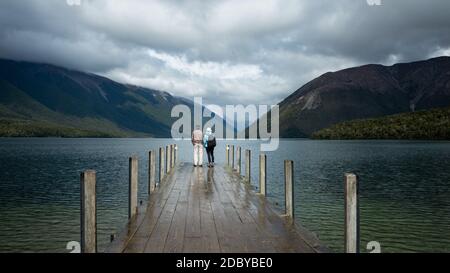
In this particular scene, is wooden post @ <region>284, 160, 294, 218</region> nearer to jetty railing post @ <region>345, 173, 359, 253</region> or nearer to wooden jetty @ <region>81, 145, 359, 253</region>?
wooden jetty @ <region>81, 145, 359, 253</region>

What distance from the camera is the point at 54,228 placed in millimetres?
17672

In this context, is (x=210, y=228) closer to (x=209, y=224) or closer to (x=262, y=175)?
(x=209, y=224)

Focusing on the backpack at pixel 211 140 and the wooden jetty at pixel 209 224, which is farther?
the backpack at pixel 211 140

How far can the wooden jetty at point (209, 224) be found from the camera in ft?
26.9

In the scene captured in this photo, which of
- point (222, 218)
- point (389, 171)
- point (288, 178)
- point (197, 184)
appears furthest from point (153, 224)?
point (389, 171)

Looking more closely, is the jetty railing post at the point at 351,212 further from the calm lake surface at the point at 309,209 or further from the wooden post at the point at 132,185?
the wooden post at the point at 132,185

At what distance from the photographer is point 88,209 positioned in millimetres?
8258

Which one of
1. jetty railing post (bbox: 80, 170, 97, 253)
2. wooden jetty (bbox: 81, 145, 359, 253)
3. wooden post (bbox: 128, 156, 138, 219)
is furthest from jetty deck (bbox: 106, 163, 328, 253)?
jetty railing post (bbox: 80, 170, 97, 253)

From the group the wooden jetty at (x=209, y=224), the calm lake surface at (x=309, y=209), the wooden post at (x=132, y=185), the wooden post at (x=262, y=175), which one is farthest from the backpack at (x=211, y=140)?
the wooden post at (x=132, y=185)

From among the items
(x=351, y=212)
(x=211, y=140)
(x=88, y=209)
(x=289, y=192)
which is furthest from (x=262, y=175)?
(x=88, y=209)

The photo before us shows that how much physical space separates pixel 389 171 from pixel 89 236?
138 ft
